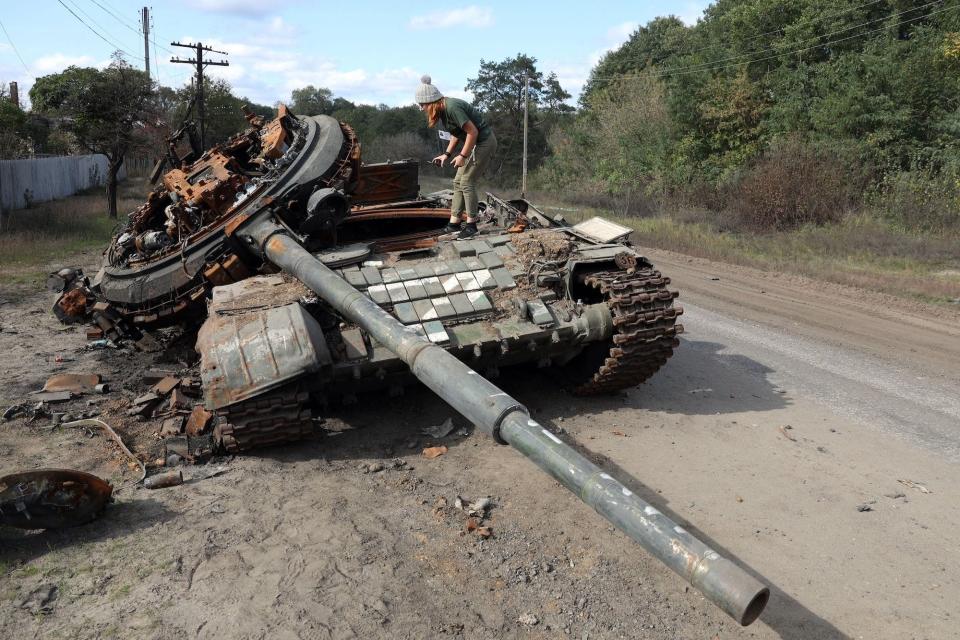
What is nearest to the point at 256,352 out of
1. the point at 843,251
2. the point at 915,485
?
the point at 915,485

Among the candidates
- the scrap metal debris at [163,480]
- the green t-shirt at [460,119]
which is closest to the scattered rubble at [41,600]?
the scrap metal debris at [163,480]

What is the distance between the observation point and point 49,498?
199 inches

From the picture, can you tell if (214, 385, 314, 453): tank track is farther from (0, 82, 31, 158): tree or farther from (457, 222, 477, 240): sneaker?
(0, 82, 31, 158): tree

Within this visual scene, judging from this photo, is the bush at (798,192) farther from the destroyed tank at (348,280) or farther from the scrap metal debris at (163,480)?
the scrap metal debris at (163,480)

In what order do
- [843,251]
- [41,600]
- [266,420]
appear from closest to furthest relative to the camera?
[41,600], [266,420], [843,251]

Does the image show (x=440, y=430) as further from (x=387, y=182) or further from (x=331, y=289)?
(x=387, y=182)

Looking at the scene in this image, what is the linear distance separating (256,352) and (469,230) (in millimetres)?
3116

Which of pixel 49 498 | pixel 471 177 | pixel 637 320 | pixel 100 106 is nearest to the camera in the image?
pixel 49 498

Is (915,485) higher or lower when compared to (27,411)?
lower

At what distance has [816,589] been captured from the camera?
4.68m

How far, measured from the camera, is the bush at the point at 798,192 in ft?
69.2

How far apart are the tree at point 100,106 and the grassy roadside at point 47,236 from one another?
1.67 m

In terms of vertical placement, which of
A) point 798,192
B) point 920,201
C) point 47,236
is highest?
point 798,192

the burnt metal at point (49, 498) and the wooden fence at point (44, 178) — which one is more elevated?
the wooden fence at point (44, 178)
